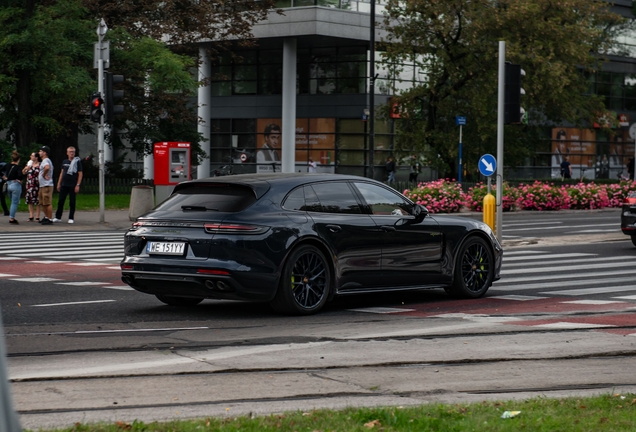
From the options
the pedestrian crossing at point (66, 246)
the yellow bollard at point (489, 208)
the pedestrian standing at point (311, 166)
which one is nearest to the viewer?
the pedestrian crossing at point (66, 246)

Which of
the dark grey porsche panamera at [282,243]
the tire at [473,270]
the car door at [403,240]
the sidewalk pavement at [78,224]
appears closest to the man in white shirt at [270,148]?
the sidewalk pavement at [78,224]

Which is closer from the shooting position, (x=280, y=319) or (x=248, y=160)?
(x=280, y=319)

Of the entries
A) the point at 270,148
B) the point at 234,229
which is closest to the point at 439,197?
the point at 234,229

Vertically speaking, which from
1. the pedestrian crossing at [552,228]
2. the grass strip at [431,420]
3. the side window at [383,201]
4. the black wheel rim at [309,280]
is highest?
the side window at [383,201]

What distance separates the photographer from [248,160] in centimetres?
6525

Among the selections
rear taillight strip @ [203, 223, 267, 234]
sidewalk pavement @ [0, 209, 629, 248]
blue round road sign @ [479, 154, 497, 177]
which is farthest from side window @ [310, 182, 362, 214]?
sidewalk pavement @ [0, 209, 629, 248]

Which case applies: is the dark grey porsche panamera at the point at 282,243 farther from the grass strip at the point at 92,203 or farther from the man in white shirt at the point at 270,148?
the man in white shirt at the point at 270,148

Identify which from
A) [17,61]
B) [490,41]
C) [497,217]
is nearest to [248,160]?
[490,41]

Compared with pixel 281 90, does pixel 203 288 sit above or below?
below

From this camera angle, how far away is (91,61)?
130ft

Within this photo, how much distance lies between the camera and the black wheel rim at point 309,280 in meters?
11.2

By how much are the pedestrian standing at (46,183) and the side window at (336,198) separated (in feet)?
51.5

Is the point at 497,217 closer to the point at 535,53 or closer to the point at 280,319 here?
the point at 280,319

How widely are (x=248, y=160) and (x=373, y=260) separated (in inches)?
2104
